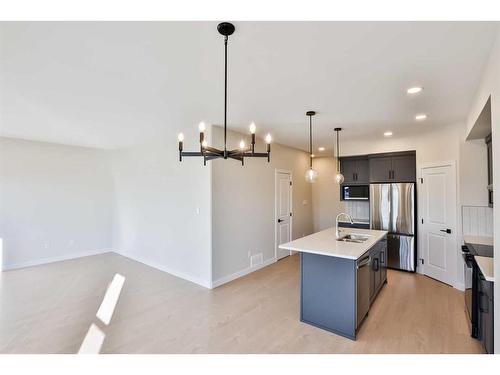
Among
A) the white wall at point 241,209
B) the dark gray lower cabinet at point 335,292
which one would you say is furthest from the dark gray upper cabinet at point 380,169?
the dark gray lower cabinet at point 335,292

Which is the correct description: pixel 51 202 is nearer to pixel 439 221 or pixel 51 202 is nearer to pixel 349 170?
pixel 349 170

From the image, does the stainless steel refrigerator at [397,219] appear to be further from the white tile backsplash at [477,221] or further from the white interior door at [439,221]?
the white tile backsplash at [477,221]

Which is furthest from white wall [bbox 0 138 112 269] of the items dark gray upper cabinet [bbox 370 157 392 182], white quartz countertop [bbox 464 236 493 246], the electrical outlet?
white quartz countertop [bbox 464 236 493 246]

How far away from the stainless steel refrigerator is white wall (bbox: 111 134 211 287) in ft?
11.2

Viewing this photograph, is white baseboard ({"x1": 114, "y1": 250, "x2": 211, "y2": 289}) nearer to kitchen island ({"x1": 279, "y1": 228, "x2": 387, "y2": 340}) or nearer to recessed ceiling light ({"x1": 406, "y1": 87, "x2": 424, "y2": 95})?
kitchen island ({"x1": 279, "y1": 228, "x2": 387, "y2": 340})

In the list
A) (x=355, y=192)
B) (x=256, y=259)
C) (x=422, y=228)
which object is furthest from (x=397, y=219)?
(x=256, y=259)

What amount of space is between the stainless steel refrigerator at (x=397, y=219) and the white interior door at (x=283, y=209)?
1.78 meters

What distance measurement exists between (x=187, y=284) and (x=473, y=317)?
3.70 m

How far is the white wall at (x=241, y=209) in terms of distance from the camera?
4043 millimetres

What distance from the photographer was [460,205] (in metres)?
3.87

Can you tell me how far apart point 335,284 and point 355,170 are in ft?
11.7

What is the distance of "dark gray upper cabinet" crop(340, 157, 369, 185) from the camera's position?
5.48 metres

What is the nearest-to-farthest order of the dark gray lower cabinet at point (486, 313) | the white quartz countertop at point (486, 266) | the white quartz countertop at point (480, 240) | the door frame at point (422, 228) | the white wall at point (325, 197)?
the white quartz countertop at point (486, 266), the dark gray lower cabinet at point (486, 313), the white quartz countertop at point (480, 240), the door frame at point (422, 228), the white wall at point (325, 197)
